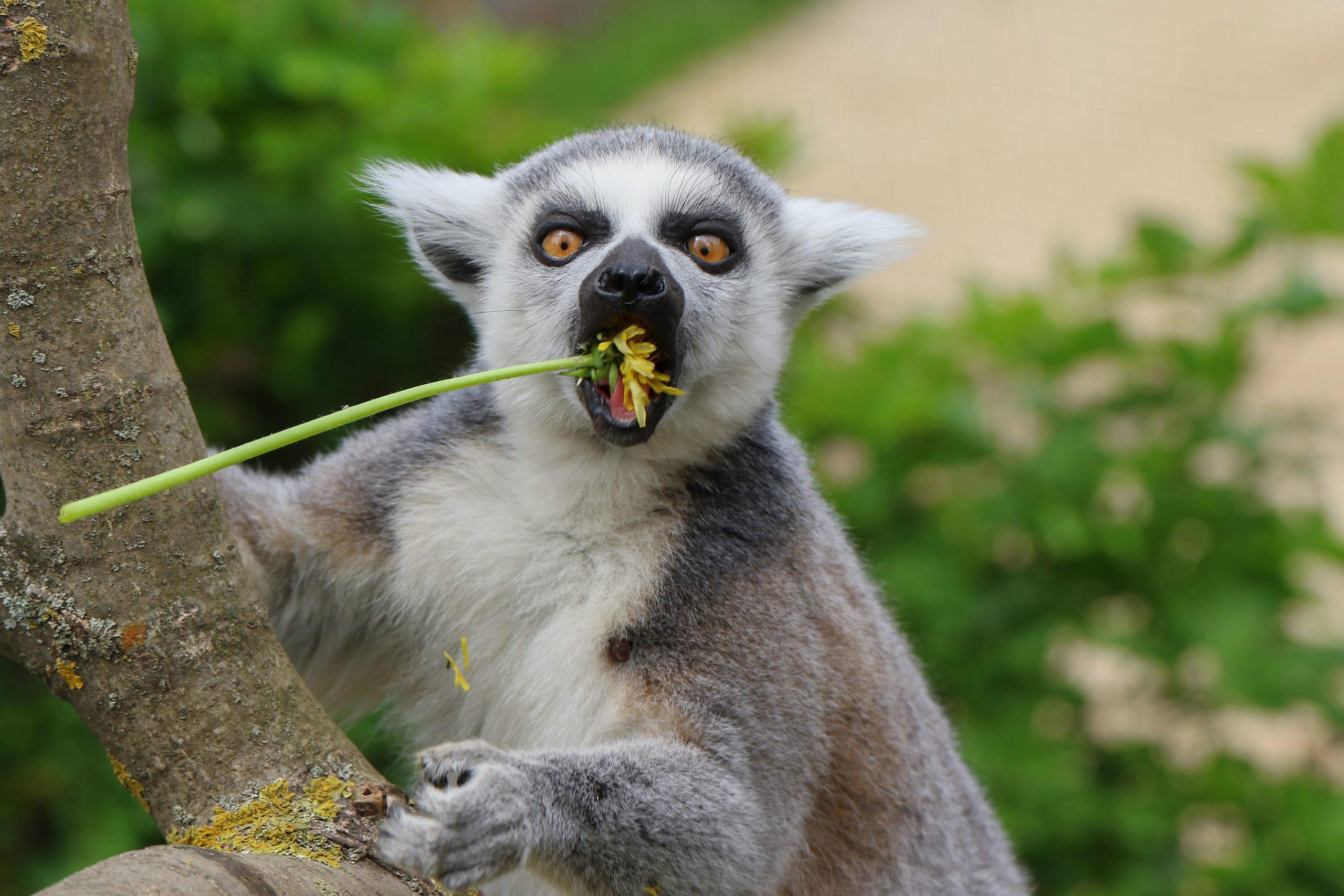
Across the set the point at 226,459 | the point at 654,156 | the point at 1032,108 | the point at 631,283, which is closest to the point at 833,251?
the point at 654,156

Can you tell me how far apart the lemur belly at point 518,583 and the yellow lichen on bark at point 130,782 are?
911 mm

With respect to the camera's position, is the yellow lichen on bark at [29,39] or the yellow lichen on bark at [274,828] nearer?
the yellow lichen on bark at [29,39]

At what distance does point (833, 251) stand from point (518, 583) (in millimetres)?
1332

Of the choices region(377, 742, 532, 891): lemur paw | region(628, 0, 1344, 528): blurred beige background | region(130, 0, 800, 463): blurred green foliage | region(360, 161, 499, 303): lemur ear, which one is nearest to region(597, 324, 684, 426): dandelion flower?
region(360, 161, 499, 303): lemur ear

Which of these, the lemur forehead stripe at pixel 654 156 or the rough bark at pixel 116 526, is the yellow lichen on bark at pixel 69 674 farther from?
the lemur forehead stripe at pixel 654 156

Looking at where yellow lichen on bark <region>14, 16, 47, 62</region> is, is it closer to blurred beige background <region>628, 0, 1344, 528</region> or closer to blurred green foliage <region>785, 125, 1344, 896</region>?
blurred green foliage <region>785, 125, 1344, 896</region>

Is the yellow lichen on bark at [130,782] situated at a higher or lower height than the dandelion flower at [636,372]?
lower

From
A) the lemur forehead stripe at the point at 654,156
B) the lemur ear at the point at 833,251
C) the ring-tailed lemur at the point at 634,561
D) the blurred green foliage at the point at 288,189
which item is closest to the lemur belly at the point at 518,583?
the ring-tailed lemur at the point at 634,561

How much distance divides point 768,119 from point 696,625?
4197mm

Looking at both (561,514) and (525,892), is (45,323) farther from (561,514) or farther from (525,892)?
(525,892)

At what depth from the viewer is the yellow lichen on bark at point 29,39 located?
6.78 ft

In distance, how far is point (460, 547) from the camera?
3.11 metres

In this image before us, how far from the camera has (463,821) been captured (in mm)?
2256

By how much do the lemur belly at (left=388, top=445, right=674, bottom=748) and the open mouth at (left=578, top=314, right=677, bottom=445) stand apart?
0.77 feet
